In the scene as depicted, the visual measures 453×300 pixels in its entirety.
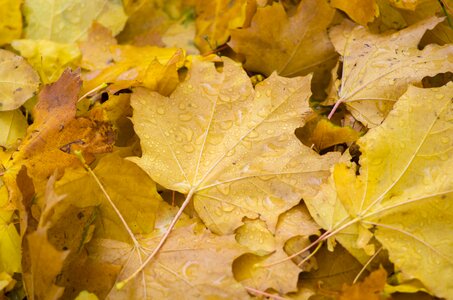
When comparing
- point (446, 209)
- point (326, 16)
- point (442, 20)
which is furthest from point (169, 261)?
point (442, 20)

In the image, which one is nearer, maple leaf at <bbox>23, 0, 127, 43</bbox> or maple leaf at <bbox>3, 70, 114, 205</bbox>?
maple leaf at <bbox>3, 70, 114, 205</bbox>

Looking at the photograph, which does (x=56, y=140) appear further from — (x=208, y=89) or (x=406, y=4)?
(x=406, y=4)

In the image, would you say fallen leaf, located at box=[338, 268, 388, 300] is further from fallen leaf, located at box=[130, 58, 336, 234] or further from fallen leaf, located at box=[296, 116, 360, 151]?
fallen leaf, located at box=[296, 116, 360, 151]

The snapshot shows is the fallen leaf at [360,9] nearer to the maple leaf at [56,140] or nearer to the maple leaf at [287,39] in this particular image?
the maple leaf at [287,39]

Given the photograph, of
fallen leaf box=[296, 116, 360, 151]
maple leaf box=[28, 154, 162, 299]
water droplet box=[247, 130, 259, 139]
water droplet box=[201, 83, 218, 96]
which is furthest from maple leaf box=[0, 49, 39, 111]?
fallen leaf box=[296, 116, 360, 151]

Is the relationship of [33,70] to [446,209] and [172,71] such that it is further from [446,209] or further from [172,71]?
[446,209]

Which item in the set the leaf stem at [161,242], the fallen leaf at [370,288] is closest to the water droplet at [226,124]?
the leaf stem at [161,242]
